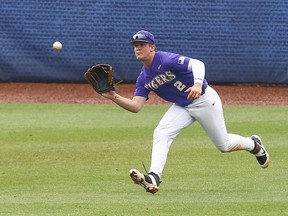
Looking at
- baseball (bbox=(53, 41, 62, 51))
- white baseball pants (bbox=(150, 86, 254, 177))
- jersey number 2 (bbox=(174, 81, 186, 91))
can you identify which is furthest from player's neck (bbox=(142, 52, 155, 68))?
baseball (bbox=(53, 41, 62, 51))

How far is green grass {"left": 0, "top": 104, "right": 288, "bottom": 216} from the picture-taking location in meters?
7.98

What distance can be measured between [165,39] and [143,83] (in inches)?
378

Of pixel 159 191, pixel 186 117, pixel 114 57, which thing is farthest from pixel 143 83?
pixel 114 57

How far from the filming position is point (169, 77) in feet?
29.5

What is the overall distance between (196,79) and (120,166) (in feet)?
8.44

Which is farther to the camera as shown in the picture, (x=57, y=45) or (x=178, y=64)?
(x=57, y=45)

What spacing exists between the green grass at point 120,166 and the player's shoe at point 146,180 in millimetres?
91

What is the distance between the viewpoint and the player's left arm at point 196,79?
8.41 meters

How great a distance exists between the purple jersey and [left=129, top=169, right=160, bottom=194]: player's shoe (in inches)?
37.6

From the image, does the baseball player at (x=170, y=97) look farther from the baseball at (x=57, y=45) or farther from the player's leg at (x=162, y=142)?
the baseball at (x=57, y=45)

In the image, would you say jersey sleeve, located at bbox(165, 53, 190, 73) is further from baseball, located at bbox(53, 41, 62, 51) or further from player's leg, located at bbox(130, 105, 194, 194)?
baseball, located at bbox(53, 41, 62, 51)

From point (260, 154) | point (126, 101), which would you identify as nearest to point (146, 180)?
point (126, 101)

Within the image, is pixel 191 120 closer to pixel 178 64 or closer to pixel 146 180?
pixel 178 64

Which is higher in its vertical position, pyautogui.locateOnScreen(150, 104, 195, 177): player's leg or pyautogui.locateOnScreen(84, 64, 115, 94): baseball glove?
pyautogui.locateOnScreen(84, 64, 115, 94): baseball glove
